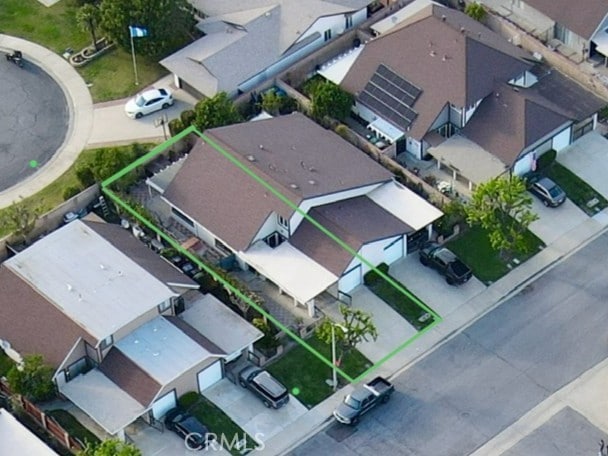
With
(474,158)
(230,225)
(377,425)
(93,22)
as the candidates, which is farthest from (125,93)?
(377,425)

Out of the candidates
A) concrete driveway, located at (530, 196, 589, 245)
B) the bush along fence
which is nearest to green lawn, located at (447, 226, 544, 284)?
concrete driveway, located at (530, 196, 589, 245)

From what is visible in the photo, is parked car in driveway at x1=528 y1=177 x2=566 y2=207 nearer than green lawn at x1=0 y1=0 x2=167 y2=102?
Yes

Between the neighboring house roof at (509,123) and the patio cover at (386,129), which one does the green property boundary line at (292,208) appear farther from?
the neighboring house roof at (509,123)

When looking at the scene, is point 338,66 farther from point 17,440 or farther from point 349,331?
point 17,440

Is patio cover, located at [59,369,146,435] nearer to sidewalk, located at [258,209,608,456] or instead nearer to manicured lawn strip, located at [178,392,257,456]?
manicured lawn strip, located at [178,392,257,456]

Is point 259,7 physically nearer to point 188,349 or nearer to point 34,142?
point 34,142

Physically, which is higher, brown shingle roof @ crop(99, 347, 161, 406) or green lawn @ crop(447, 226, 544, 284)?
green lawn @ crop(447, 226, 544, 284)
